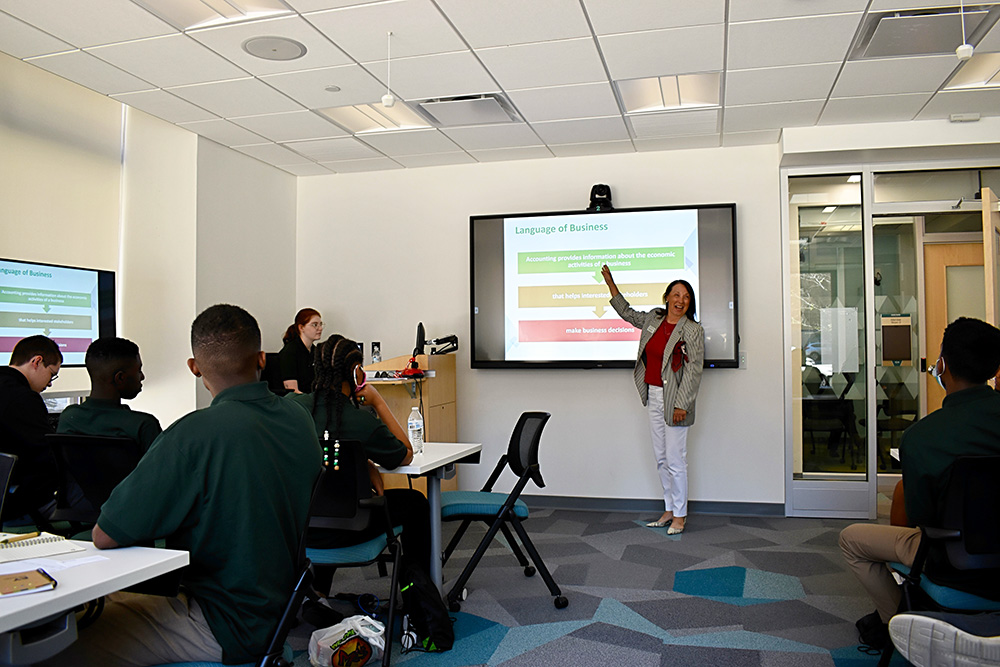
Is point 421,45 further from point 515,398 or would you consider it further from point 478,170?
point 515,398

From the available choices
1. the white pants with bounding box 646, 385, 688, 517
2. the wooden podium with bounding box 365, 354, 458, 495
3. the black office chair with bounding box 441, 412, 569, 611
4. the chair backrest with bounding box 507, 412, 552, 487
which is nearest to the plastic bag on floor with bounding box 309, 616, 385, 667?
the black office chair with bounding box 441, 412, 569, 611

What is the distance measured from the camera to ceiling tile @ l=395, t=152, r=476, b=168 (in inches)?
245

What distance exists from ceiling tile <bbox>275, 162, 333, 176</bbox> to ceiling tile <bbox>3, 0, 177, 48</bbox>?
2580mm

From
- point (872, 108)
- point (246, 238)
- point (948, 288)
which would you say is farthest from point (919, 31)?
point (246, 238)

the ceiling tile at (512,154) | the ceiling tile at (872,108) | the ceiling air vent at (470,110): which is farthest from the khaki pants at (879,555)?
the ceiling tile at (512,154)

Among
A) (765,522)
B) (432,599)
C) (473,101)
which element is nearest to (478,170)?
(473,101)

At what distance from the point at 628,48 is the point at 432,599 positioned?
3.04m

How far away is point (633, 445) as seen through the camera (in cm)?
605

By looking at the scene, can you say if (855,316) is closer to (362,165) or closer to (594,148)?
(594,148)

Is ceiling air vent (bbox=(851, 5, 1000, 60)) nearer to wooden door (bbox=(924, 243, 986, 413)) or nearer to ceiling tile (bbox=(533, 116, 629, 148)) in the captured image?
ceiling tile (bbox=(533, 116, 629, 148))

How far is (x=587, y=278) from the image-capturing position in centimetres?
607

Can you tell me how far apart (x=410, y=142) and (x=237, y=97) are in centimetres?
145

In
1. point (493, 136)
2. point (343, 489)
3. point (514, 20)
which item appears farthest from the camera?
point (493, 136)

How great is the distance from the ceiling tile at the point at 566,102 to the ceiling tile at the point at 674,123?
0.29 meters
